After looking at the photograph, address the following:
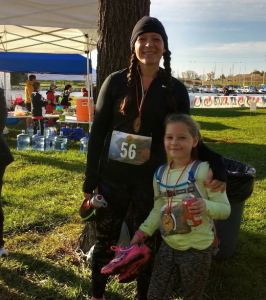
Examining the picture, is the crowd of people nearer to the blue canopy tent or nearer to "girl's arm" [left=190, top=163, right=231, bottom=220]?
"girl's arm" [left=190, top=163, right=231, bottom=220]

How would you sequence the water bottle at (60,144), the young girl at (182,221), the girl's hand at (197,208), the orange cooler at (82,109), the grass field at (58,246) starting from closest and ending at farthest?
the girl's hand at (197,208) → the young girl at (182,221) → the grass field at (58,246) → the water bottle at (60,144) → the orange cooler at (82,109)

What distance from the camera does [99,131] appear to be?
6.99 feet

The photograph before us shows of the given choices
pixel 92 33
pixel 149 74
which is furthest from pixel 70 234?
pixel 92 33

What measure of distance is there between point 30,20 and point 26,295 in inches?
145

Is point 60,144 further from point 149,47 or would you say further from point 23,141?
point 149,47

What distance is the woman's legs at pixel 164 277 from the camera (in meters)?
1.95

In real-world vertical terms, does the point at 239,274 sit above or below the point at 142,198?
below

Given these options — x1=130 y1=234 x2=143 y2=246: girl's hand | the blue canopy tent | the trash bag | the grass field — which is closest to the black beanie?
x1=130 y1=234 x2=143 y2=246: girl's hand

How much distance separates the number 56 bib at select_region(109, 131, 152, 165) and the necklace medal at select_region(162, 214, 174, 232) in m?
0.37

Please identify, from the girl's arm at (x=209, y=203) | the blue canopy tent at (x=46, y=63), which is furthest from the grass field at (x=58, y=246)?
the blue canopy tent at (x=46, y=63)

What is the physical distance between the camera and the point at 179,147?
189 centimetres

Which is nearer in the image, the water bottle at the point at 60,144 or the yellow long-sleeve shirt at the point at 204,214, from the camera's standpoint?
the yellow long-sleeve shirt at the point at 204,214

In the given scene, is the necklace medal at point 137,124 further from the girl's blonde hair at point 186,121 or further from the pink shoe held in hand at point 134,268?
the pink shoe held in hand at point 134,268

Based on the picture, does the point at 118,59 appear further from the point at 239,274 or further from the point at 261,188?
the point at 261,188
